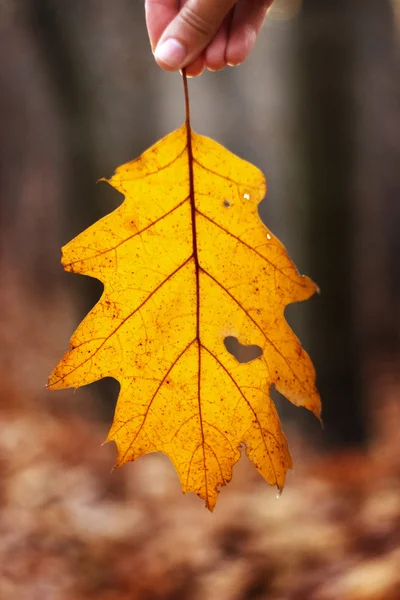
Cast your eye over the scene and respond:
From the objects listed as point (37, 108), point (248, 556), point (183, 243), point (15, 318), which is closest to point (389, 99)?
point (37, 108)

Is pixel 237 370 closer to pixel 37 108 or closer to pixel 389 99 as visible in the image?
pixel 37 108

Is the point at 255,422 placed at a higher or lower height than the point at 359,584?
higher

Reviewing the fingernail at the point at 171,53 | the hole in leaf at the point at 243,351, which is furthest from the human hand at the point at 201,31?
the hole in leaf at the point at 243,351

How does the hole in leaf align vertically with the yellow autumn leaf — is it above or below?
below

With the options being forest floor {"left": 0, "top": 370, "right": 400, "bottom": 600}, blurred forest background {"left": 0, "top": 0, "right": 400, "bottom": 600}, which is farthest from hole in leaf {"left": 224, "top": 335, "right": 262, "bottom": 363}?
forest floor {"left": 0, "top": 370, "right": 400, "bottom": 600}

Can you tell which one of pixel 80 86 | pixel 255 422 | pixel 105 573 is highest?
pixel 80 86

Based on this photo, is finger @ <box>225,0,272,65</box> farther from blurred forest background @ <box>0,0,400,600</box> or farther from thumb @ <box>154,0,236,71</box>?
blurred forest background @ <box>0,0,400,600</box>
